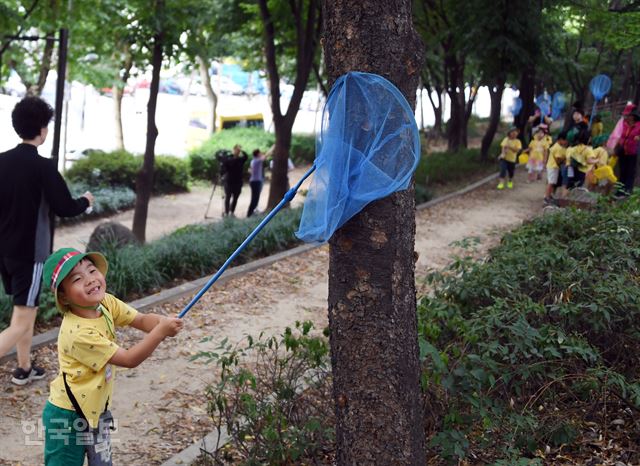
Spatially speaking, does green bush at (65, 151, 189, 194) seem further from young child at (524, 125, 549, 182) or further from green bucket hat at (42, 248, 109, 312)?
green bucket hat at (42, 248, 109, 312)

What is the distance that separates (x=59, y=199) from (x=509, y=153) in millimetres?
12871

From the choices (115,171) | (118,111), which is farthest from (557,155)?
(118,111)

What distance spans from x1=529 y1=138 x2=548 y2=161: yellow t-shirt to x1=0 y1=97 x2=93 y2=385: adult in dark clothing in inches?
529

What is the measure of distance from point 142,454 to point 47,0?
32.9 ft

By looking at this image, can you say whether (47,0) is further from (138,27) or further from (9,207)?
(9,207)

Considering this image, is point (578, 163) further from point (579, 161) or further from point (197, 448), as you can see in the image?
point (197, 448)

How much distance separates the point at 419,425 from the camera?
3.09 meters

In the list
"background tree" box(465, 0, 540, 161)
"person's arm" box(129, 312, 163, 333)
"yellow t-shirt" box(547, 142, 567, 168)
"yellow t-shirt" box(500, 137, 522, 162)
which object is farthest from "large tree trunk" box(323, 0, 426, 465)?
"background tree" box(465, 0, 540, 161)

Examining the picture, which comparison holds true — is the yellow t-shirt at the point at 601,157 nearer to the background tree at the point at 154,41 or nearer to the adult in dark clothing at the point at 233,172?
the background tree at the point at 154,41

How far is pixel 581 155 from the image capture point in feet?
39.9

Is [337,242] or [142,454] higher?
[337,242]

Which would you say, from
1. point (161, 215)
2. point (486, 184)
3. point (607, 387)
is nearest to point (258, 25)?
point (161, 215)

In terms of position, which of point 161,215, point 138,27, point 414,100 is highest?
point 138,27

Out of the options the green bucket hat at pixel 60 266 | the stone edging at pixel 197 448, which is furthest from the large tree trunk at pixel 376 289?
the stone edging at pixel 197 448
